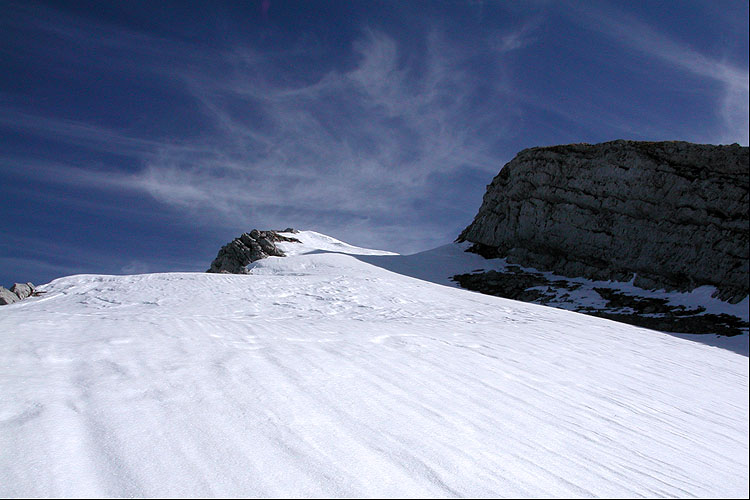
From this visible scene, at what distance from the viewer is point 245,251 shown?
35.9 meters

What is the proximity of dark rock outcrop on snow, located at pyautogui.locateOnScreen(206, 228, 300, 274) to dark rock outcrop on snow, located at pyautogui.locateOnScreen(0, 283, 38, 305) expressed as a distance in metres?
20.1

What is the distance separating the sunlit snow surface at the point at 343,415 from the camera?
2197 millimetres

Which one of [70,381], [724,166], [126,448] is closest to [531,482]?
[126,448]

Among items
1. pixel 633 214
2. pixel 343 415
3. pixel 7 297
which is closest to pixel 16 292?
pixel 7 297

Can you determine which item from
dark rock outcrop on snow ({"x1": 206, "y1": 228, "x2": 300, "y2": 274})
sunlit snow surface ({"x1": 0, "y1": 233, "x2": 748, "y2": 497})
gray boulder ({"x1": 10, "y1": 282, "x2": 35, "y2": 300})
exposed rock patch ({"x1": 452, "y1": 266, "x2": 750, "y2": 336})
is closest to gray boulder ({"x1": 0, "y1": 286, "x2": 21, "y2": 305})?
gray boulder ({"x1": 10, "y1": 282, "x2": 35, "y2": 300})

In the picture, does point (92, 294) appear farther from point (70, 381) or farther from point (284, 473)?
point (284, 473)

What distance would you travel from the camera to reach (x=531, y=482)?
2457mm

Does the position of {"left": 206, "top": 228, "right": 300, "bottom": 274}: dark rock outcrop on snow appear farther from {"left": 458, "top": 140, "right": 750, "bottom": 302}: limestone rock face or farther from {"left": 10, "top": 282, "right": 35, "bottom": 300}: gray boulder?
{"left": 458, "top": 140, "right": 750, "bottom": 302}: limestone rock face

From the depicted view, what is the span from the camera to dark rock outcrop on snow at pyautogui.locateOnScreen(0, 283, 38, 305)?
35.7 ft

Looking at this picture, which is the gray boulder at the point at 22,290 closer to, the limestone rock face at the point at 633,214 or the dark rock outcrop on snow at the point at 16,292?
the dark rock outcrop on snow at the point at 16,292

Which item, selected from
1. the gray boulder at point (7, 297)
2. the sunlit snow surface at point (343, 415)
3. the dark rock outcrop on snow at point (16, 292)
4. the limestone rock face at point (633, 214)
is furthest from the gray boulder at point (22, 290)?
the limestone rock face at point (633, 214)

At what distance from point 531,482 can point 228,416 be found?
198cm

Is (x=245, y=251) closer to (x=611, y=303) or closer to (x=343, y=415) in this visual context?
(x=611, y=303)

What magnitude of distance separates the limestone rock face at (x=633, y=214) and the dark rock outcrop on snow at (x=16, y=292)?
3287 centimetres
